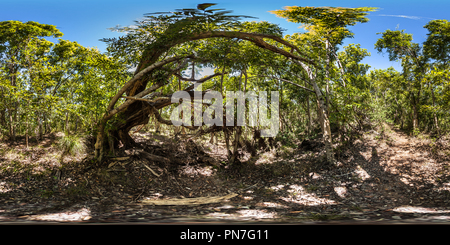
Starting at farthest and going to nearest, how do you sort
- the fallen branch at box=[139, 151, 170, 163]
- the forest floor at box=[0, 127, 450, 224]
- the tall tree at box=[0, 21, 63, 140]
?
the fallen branch at box=[139, 151, 170, 163]
the forest floor at box=[0, 127, 450, 224]
the tall tree at box=[0, 21, 63, 140]

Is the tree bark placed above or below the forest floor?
above

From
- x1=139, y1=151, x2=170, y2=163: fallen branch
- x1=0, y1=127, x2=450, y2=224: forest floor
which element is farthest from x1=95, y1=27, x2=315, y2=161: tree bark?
x1=0, y1=127, x2=450, y2=224: forest floor

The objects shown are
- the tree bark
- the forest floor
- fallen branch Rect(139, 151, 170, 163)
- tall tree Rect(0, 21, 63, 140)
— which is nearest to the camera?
tall tree Rect(0, 21, 63, 140)

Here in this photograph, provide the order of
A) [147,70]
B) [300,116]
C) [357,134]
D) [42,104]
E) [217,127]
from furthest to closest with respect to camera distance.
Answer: [300,116]
[357,134]
[217,127]
[42,104]
[147,70]

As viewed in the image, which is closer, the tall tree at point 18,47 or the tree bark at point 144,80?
the tall tree at point 18,47

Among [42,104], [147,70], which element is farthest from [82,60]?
[147,70]

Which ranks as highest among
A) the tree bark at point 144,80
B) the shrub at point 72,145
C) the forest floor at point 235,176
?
the tree bark at point 144,80

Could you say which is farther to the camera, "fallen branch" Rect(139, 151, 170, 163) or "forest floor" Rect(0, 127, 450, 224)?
"fallen branch" Rect(139, 151, 170, 163)

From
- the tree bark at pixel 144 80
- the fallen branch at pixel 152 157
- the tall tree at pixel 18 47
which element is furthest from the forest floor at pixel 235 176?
the tall tree at pixel 18 47

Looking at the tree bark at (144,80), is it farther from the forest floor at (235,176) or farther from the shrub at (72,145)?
the forest floor at (235,176)

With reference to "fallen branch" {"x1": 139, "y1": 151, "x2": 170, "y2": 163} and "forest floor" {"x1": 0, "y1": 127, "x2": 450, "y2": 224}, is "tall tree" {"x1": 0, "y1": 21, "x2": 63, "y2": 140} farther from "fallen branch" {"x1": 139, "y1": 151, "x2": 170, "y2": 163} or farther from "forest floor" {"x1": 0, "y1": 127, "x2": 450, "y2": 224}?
"fallen branch" {"x1": 139, "y1": 151, "x2": 170, "y2": 163}

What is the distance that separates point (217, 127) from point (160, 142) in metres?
2.37

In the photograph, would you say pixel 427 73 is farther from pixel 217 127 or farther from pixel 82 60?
pixel 82 60

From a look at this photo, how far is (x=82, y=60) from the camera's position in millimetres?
5809
